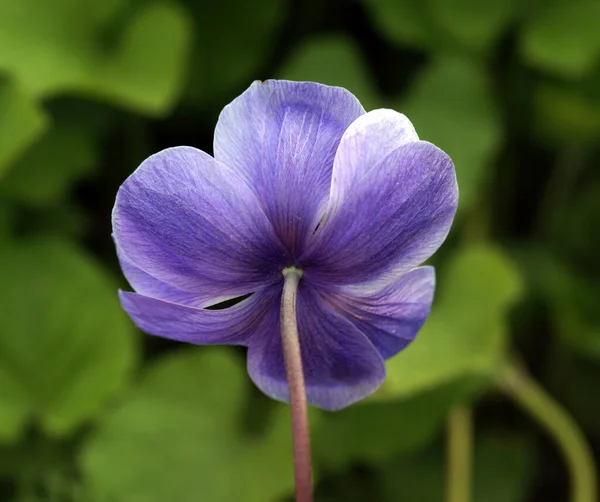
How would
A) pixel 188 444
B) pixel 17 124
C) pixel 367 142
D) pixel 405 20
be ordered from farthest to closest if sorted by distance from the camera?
1. pixel 405 20
2. pixel 188 444
3. pixel 17 124
4. pixel 367 142

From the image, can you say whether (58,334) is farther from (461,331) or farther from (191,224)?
(191,224)

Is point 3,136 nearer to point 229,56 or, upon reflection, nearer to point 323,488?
point 229,56

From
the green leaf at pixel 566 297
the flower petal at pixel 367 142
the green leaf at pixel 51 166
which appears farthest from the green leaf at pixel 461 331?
the green leaf at pixel 51 166

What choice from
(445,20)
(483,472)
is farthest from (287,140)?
(483,472)

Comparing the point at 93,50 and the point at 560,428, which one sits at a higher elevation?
the point at 93,50

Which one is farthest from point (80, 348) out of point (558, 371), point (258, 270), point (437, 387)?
point (558, 371)

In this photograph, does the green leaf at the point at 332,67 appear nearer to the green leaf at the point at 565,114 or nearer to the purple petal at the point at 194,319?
the green leaf at the point at 565,114
